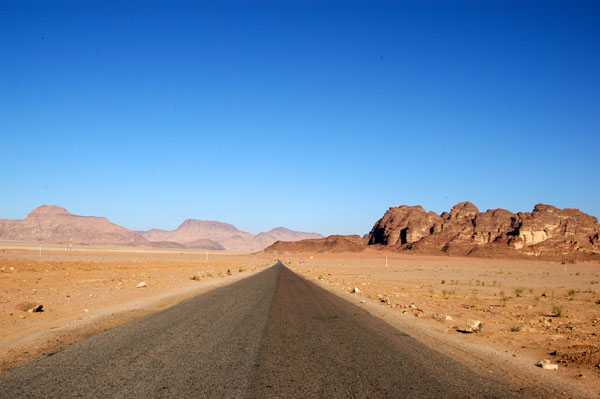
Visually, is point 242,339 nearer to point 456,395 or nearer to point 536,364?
point 456,395

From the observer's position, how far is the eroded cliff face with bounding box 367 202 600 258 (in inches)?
5458

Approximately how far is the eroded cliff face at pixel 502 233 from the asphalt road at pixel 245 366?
464ft

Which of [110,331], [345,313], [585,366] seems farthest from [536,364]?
[110,331]

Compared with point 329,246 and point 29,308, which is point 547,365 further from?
point 329,246

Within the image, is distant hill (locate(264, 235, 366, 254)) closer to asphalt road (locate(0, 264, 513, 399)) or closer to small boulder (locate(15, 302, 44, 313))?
small boulder (locate(15, 302, 44, 313))

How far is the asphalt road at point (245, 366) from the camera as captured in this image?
586cm

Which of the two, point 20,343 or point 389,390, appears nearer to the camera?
point 389,390

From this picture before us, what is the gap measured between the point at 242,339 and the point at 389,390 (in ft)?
14.4

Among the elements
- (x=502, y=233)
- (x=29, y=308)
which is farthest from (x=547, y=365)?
(x=502, y=233)

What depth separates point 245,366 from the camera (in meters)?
7.11

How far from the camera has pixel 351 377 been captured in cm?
662

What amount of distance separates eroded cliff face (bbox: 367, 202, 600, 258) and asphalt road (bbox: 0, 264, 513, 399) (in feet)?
464

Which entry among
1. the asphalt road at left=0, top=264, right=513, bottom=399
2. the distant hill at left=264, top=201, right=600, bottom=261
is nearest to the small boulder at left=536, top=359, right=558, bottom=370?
the asphalt road at left=0, top=264, right=513, bottom=399

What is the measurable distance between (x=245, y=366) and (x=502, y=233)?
170m
